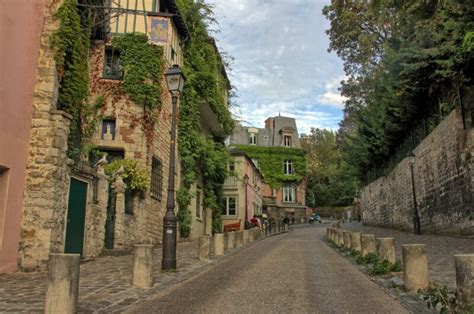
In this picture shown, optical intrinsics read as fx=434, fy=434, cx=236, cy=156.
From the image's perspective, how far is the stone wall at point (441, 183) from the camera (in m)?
14.4

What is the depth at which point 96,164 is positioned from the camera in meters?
12.8

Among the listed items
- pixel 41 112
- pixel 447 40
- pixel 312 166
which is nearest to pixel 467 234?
pixel 447 40

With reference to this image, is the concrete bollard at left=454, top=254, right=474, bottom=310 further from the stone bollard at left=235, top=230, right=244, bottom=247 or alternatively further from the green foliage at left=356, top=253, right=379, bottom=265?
the stone bollard at left=235, top=230, right=244, bottom=247

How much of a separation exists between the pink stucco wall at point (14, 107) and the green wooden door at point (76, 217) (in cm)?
141

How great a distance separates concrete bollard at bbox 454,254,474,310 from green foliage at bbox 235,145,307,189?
48684mm

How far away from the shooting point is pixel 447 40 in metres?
15.4

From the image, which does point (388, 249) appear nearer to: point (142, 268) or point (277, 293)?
point (277, 293)

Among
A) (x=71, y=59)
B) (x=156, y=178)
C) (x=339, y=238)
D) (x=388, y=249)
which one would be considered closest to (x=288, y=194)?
(x=339, y=238)

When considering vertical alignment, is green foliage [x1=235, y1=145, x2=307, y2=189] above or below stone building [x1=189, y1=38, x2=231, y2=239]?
above

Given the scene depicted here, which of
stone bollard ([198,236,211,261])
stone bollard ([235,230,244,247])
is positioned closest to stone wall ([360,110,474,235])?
stone bollard ([235,230,244,247])

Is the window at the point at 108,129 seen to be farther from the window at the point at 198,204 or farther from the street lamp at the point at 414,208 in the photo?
the street lamp at the point at 414,208

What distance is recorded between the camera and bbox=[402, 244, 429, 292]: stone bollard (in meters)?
6.84

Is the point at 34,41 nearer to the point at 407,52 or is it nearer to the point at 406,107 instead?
the point at 407,52

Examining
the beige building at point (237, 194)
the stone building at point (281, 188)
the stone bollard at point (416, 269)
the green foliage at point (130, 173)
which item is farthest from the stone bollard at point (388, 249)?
the stone building at point (281, 188)
